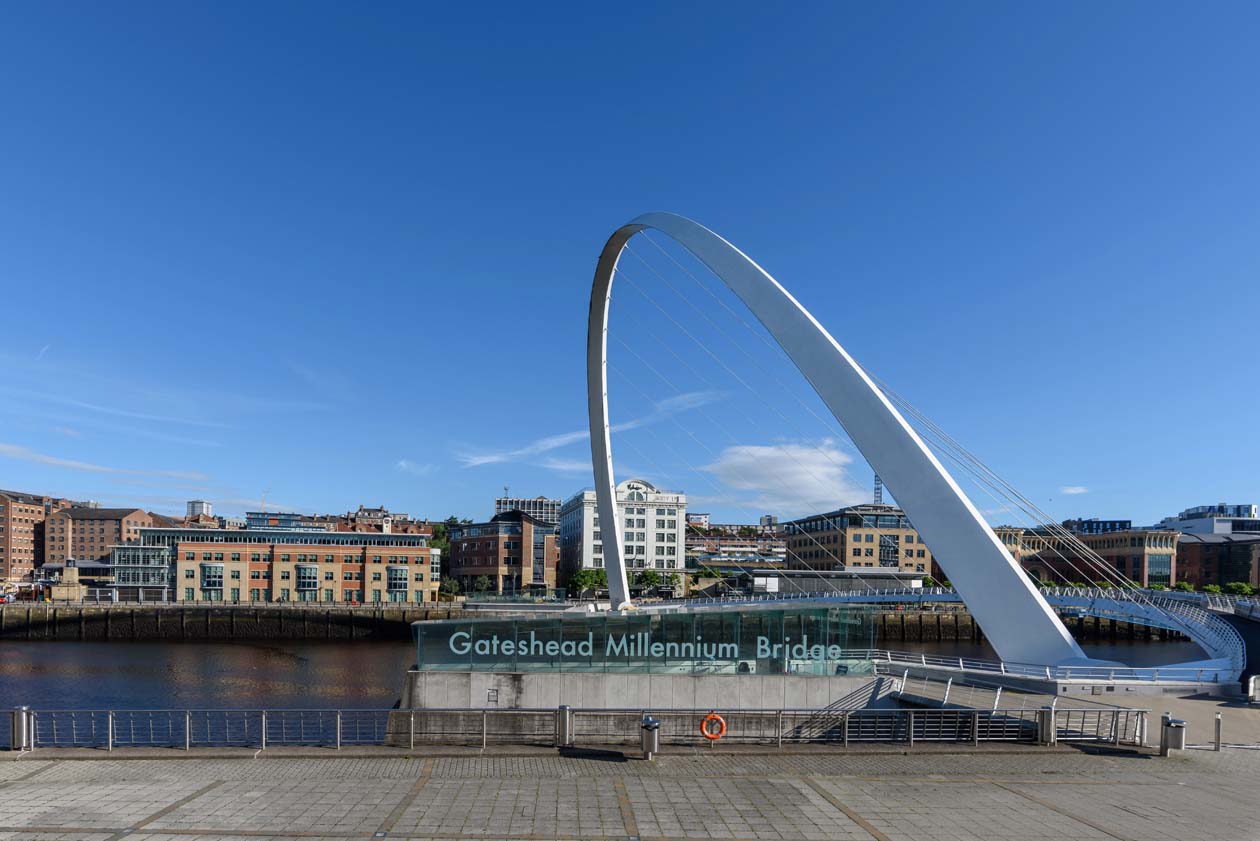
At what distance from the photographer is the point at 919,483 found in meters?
25.5

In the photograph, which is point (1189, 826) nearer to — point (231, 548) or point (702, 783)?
point (702, 783)

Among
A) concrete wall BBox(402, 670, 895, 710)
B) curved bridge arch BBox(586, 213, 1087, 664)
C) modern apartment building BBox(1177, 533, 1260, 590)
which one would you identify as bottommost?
modern apartment building BBox(1177, 533, 1260, 590)

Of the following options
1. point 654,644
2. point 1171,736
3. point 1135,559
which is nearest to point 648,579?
point 1135,559

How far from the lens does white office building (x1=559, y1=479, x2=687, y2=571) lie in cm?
11756

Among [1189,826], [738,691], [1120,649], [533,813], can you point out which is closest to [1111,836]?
[1189,826]

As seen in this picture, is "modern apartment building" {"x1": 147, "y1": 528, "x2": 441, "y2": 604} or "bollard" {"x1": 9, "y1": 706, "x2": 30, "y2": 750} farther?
"modern apartment building" {"x1": 147, "y1": 528, "x2": 441, "y2": 604}

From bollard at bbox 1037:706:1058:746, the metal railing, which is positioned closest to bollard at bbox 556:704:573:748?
the metal railing

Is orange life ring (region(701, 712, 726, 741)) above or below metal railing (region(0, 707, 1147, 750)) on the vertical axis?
above

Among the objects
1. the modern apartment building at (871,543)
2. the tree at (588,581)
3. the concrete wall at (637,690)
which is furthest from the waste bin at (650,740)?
the modern apartment building at (871,543)

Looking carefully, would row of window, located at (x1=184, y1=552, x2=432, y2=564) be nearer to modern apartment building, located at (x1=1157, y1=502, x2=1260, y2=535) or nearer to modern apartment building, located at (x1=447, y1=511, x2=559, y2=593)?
modern apartment building, located at (x1=447, y1=511, x2=559, y2=593)

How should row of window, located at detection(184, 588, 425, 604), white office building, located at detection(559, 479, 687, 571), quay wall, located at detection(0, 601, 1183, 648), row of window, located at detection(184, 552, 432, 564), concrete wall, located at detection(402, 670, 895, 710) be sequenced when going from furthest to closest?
white office building, located at detection(559, 479, 687, 571), row of window, located at detection(184, 552, 432, 564), row of window, located at detection(184, 588, 425, 604), quay wall, located at detection(0, 601, 1183, 648), concrete wall, located at detection(402, 670, 895, 710)

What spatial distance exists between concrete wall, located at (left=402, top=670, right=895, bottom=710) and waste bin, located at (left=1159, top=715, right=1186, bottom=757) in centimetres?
847

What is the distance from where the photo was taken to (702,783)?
14.5m

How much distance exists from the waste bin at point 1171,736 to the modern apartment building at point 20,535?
163472mm
